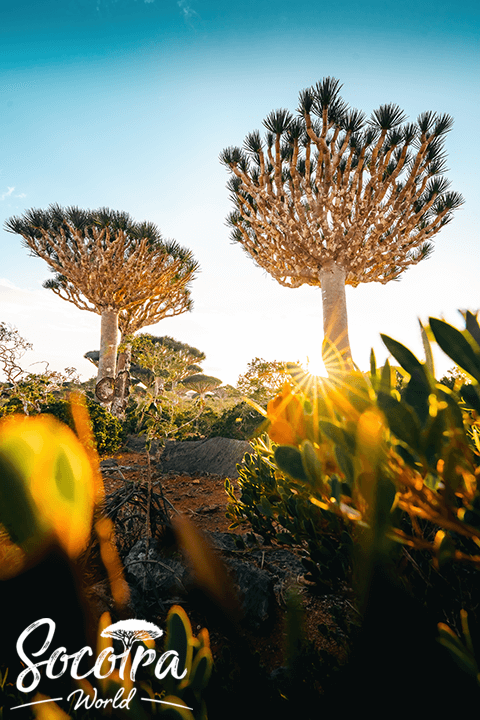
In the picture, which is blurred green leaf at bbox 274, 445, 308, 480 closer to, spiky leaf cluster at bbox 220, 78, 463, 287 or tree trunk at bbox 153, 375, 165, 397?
tree trunk at bbox 153, 375, 165, 397

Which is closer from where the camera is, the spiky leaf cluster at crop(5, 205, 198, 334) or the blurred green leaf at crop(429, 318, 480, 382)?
the blurred green leaf at crop(429, 318, 480, 382)

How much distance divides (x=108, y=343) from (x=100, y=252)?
3.33 meters

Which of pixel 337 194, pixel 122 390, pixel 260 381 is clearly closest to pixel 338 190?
pixel 337 194

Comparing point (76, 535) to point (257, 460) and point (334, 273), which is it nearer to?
point (257, 460)

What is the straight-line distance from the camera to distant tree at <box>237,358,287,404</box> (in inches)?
300

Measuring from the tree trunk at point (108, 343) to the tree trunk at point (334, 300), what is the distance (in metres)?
7.77

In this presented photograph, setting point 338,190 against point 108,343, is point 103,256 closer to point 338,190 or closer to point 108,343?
point 108,343

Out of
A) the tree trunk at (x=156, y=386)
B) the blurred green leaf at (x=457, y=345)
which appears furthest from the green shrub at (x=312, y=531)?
the tree trunk at (x=156, y=386)

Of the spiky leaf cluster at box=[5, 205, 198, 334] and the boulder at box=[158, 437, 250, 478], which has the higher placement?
the spiky leaf cluster at box=[5, 205, 198, 334]

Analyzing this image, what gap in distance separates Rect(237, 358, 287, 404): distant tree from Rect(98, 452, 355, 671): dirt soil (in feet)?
9.07

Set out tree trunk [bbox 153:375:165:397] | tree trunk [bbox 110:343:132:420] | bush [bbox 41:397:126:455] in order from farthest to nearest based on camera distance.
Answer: tree trunk [bbox 110:343:132:420]
bush [bbox 41:397:126:455]
tree trunk [bbox 153:375:165:397]

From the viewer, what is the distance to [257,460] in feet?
5.98

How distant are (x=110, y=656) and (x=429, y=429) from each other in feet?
3.36

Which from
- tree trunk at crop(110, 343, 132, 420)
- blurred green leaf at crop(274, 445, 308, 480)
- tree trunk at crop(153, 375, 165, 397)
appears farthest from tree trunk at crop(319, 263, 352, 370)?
blurred green leaf at crop(274, 445, 308, 480)
